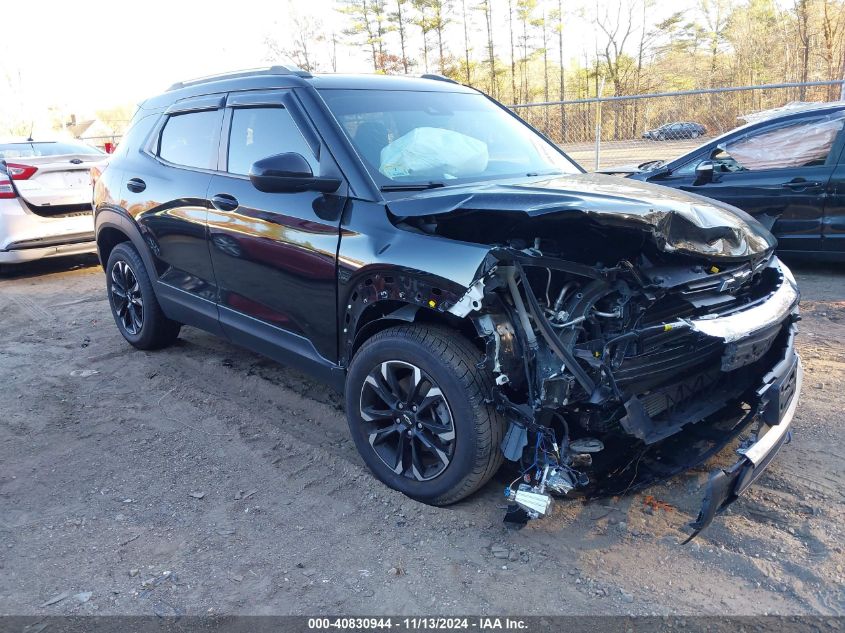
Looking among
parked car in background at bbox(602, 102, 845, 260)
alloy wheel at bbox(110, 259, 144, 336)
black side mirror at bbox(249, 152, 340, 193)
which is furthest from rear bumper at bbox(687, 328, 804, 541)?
alloy wheel at bbox(110, 259, 144, 336)

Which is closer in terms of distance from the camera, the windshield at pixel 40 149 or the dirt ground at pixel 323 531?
the dirt ground at pixel 323 531

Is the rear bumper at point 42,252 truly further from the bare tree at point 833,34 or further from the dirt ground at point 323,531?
the bare tree at point 833,34

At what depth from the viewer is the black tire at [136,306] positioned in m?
5.07

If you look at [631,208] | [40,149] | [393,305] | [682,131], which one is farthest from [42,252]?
[682,131]

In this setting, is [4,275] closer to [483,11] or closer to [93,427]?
[93,427]

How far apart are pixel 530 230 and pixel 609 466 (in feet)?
Result: 3.70

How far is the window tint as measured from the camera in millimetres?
4270

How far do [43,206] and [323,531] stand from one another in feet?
22.7

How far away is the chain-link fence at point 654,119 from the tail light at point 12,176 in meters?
8.04

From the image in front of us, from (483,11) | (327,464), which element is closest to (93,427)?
(327,464)

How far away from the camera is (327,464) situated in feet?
11.7

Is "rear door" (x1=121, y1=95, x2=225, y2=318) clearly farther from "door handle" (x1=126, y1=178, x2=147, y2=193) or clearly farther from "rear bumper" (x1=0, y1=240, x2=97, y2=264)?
"rear bumper" (x1=0, y1=240, x2=97, y2=264)

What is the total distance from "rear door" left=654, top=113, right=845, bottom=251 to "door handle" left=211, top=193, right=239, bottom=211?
4788 millimetres

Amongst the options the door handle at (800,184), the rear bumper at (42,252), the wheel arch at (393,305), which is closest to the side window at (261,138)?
the wheel arch at (393,305)
